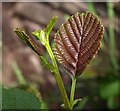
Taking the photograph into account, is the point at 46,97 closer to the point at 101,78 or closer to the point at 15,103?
the point at 101,78

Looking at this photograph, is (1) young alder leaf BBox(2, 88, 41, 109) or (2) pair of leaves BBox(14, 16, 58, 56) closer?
(2) pair of leaves BBox(14, 16, 58, 56)

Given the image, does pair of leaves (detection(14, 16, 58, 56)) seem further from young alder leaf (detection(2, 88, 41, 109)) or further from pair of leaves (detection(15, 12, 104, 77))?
young alder leaf (detection(2, 88, 41, 109))

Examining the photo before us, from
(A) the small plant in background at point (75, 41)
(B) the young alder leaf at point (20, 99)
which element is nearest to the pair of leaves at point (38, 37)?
(A) the small plant in background at point (75, 41)

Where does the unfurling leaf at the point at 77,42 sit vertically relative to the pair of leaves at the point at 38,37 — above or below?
below

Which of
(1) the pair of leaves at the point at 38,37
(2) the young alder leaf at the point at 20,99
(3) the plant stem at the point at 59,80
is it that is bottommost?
(2) the young alder leaf at the point at 20,99

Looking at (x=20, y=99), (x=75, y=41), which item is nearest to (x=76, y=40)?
(x=75, y=41)

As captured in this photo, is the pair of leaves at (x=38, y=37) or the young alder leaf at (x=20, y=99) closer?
the pair of leaves at (x=38, y=37)

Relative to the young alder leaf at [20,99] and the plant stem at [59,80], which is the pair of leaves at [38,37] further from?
the young alder leaf at [20,99]

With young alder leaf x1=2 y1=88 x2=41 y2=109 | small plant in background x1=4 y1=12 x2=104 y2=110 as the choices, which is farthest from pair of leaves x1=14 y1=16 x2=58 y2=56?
young alder leaf x1=2 y1=88 x2=41 y2=109

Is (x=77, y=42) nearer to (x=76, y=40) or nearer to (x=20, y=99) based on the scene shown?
(x=76, y=40)
